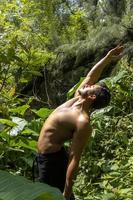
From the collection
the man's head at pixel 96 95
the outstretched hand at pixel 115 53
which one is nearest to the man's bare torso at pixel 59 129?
the man's head at pixel 96 95

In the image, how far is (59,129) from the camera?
11.1ft

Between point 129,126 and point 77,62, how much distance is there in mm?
7102

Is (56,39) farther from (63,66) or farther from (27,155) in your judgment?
(27,155)

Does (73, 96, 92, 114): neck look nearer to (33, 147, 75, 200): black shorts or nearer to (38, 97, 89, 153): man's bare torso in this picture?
(38, 97, 89, 153): man's bare torso

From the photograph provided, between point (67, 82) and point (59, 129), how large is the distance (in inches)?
337

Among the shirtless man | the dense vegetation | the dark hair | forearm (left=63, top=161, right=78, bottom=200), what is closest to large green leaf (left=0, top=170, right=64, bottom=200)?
the dense vegetation

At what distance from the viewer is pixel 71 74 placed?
12078 millimetres

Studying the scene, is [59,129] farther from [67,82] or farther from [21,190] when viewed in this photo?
[67,82]

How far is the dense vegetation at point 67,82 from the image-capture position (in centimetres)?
359

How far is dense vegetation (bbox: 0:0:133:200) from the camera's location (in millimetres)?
3592

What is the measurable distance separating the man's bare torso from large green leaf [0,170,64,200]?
235 cm

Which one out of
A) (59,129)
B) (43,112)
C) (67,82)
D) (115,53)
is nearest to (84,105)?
(59,129)

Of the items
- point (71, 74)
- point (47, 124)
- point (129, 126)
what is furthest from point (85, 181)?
point (71, 74)

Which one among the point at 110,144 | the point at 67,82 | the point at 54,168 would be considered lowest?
the point at 67,82
